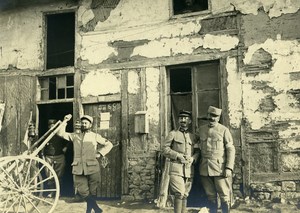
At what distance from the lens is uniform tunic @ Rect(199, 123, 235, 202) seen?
6.48 metres

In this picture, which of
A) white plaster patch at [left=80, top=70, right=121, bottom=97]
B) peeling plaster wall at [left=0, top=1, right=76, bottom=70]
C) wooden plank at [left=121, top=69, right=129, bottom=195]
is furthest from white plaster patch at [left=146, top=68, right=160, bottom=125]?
peeling plaster wall at [left=0, top=1, right=76, bottom=70]

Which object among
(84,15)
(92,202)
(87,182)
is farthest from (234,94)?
(84,15)

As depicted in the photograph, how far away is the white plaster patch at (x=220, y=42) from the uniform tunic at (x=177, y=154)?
8.12 ft

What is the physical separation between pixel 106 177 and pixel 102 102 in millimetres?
1769

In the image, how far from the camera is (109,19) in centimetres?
938

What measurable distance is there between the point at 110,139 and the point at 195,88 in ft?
7.62

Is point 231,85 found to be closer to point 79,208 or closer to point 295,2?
point 295,2

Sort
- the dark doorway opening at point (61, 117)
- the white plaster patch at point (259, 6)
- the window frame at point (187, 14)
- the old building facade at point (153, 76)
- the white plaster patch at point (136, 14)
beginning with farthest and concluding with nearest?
the dark doorway opening at point (61, 117) → the white plaster patch at point (136, 14) → the window frame at point (187, 14) → the white plaster patch at point (259, 6) → the old building facade at point (153, 76)

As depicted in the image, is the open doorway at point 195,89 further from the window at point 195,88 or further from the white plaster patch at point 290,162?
the white plaster patch at point 290,162

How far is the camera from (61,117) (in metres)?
10.8

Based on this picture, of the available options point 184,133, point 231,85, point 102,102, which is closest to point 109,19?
point 102,102

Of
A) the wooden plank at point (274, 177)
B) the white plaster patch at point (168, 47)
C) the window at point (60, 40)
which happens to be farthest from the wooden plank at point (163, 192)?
the window at point (60, 40)

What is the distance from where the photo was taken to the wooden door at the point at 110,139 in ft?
29.5

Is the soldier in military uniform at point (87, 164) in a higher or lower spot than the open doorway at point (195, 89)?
lower
